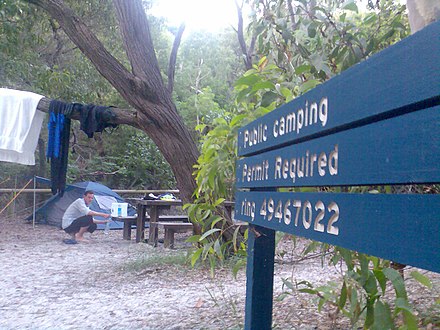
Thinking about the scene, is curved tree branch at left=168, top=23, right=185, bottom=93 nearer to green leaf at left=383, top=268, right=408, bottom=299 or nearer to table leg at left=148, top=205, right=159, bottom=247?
table leg at left=148, top=205, right=159, bottom=247

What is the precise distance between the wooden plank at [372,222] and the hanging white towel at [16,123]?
20.9 ft

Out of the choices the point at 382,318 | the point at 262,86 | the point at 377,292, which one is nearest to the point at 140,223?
the point at 262,86

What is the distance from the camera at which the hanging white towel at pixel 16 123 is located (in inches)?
314

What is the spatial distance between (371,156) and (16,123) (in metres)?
7.22

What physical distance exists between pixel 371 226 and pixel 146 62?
6765 millimetres

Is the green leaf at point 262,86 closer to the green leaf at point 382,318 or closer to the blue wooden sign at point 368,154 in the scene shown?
the blue wooden sign at point 368,154

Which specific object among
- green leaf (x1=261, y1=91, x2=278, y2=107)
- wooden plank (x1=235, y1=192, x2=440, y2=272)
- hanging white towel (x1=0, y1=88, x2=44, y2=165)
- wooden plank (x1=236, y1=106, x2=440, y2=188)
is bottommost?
wooden plank (x1=235, y1=192, x2=440, y2=272)

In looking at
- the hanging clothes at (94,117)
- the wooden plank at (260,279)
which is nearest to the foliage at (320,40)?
the wooden plank at (260,279)

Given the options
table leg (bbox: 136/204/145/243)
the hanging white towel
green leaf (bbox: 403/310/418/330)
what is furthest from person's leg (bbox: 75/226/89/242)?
green leaf (bbox: 403/310/418/330)

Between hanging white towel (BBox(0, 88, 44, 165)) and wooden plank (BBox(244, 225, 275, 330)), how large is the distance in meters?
5.92

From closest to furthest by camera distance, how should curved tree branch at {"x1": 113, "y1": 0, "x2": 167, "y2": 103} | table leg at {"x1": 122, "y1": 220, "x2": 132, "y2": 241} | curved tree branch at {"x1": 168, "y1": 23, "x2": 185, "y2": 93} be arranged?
curved tree branch at {"x1": 113, "y1": 0, "x2": 167, "y2": 103}
curved tree branch at {"x1": 168, "y1": 23, "x2": 185, "y2": 93}
table leg at {"x1": 122, "y1": 220, "x2": 132, "y2": 241}

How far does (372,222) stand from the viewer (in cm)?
156

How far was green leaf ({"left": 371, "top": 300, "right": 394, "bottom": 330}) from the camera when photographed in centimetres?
236

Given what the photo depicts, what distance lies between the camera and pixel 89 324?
488cm
